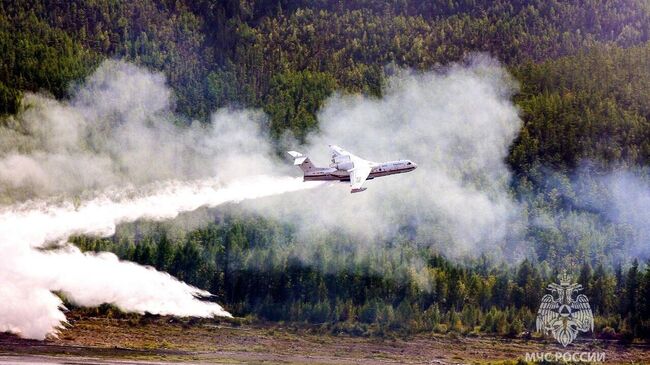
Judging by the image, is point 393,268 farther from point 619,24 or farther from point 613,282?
point 619,24

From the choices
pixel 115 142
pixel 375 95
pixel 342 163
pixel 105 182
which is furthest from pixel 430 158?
pixel 105 182

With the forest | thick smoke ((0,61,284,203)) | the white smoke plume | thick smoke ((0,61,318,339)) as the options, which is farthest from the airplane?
thick smoke ((0,61,284,203))

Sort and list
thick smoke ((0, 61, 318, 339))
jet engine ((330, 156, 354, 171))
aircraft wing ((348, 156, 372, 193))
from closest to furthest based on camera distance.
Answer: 1. thick smoke ((0, 61, 318, 339))
2. aircraft wing ((348, 156, 372, 193))
3. jet engine ((330, 156, 354, 171))

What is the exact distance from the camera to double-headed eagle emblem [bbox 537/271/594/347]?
106438mm

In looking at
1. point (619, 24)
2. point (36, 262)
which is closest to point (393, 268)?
point (36, 262)

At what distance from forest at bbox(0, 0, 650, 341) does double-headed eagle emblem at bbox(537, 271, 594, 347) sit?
77 centimetres

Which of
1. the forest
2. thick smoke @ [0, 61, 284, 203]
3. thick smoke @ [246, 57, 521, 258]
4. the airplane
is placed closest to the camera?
the airplane

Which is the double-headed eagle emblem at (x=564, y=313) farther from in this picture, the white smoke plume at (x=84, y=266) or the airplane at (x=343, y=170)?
the white smoke plume at (x=84, y=266)

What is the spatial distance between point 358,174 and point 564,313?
1941 cm

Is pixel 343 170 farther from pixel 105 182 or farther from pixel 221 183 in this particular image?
pixel 105 182

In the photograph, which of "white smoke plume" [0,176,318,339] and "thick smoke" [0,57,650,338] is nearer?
"white smoke plume" [0,176,318,339]

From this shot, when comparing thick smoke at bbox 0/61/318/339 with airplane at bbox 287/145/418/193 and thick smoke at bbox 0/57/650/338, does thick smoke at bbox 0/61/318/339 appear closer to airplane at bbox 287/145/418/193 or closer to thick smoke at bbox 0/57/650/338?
thick smoke at bbox 0/57/650/338

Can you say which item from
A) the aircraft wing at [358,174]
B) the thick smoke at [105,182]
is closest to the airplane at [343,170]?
the aircraft wing at [358,174]

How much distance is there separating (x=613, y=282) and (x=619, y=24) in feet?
151
